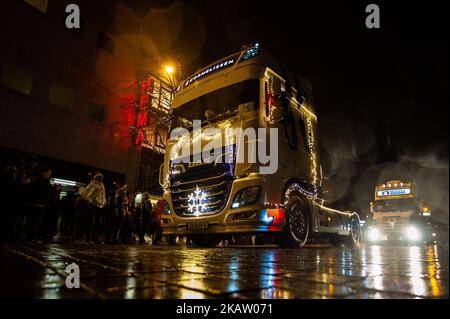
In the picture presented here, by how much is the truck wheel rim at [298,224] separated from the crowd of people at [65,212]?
5.14 m

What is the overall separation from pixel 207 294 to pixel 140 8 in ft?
64.4

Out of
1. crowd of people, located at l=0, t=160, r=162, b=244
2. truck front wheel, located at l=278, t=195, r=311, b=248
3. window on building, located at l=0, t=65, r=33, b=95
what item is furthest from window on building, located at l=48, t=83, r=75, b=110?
truck front wheel, located at l=278, t=195, r=311, b=248

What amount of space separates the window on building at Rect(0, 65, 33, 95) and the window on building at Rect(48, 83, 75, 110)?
96 cm

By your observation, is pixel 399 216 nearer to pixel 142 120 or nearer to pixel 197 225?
pixel 142 120

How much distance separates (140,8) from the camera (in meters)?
18.3

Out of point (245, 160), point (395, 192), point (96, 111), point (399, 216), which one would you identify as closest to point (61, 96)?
point (96, 111)

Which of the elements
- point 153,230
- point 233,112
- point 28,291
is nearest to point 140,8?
point 153,230

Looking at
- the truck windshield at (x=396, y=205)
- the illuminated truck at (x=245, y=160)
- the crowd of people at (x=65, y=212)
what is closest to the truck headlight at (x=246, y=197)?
the illuminated truck at (x=245, y=160)

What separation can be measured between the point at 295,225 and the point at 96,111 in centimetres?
1223

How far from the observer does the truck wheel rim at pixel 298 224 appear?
264 inches

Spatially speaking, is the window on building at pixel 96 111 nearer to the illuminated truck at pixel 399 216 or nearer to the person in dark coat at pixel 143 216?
the person in dark coat at pixel 143 216

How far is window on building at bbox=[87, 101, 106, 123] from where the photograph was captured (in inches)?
600
